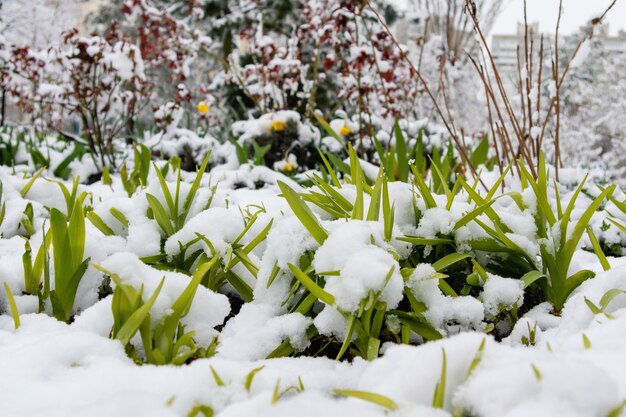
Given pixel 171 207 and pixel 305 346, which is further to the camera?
pixel 171 207

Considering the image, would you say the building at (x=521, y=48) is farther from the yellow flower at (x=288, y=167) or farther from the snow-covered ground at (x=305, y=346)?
the yellow flower at (x=288, y=167)

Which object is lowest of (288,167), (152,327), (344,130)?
(288,167)

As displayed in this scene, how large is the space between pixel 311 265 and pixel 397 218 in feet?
0.97

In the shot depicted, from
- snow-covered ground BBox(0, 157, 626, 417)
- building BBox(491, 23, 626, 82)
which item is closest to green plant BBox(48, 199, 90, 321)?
snow-covered ground BBox(0, 157, 626, 417)

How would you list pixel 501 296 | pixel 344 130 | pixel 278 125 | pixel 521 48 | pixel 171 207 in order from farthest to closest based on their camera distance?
pixel 521 48 → pixel 344 130 → pixel 278 125 → pixel 171 207 → pixel 501 296

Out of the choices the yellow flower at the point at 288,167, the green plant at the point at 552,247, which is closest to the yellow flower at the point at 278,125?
the yellow flower at the point at 288,167

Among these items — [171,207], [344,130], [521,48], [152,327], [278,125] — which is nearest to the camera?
[152,327]

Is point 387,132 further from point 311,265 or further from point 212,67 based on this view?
point 212,67

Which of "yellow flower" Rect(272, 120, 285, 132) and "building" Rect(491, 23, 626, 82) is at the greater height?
"building" Rect(491, 23, 626, 82)

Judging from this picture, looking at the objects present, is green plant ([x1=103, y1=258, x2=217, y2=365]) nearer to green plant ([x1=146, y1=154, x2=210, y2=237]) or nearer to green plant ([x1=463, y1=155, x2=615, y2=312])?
green plant ([x1=146, y1=154, x2=210, y2=237])

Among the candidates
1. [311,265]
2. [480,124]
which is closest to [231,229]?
[311,265]

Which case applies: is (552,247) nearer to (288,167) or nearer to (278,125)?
(288,167)

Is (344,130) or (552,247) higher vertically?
(552,247)

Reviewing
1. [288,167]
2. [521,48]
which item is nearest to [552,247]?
[288,167]
